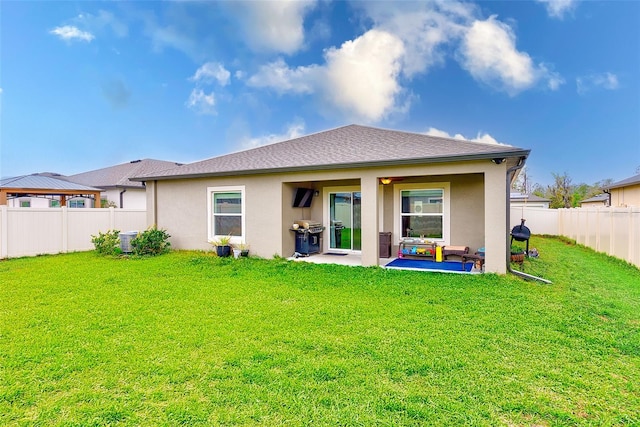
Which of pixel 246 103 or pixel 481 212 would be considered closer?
pixel 481 212

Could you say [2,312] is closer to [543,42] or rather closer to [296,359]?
[296,359]

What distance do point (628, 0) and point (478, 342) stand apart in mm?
21351

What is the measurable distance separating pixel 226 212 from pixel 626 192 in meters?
24.8

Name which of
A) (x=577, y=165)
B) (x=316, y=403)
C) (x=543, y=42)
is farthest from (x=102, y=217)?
(x=577, y=165)

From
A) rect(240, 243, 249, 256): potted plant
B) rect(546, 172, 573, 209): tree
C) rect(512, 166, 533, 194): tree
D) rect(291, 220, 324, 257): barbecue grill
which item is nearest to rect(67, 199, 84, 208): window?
rect(240, 243, 249, 256): potted plant

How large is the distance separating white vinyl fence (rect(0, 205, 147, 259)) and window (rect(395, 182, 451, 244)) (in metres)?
11.0

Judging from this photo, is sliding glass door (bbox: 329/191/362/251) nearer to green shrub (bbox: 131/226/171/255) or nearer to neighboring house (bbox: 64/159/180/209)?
green shrub (bbox: 131/226/171/255)

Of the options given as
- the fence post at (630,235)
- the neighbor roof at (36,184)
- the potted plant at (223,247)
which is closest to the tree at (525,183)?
the fence post at (630,235)

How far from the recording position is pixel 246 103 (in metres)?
17.8

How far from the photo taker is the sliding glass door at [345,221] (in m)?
11.1

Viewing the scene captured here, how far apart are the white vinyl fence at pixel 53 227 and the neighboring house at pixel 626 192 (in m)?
26.7

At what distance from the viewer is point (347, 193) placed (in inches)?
441

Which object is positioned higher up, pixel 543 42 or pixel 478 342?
pixel 543 42

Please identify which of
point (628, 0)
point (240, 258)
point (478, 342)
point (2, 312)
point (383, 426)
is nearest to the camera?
point (383, 426)
